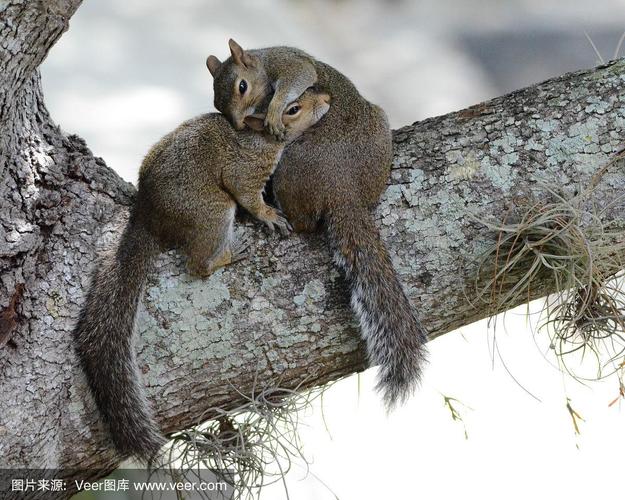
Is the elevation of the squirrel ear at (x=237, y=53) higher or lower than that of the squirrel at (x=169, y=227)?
higher

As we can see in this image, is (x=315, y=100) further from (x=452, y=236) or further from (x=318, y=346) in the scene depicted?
(x=318, y=346)

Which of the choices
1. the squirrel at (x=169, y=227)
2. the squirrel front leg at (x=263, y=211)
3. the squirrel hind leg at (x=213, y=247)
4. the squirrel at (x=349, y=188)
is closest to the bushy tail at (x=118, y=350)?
the squirrel at (x=169, y=227)

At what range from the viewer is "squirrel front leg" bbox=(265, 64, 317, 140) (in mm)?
2514

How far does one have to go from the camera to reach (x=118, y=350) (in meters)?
2.16

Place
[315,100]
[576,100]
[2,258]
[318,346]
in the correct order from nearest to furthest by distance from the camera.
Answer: [2,258]
[318,346]
[576,100]
[315,100]

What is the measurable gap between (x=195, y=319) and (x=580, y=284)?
3.33ft

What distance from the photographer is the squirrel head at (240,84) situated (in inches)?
106

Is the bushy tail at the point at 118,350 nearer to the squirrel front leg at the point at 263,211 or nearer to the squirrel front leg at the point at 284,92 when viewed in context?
the squirrel front leg at the point at 263,211

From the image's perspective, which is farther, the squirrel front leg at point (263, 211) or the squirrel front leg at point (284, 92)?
the squirrel front leg at point (284, 92)

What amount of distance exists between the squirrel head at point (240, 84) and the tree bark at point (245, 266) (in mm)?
480

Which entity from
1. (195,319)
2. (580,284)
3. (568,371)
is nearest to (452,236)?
(580,284)

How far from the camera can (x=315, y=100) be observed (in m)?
2.62

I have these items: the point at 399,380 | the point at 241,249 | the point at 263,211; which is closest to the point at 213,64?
the point at 263,211

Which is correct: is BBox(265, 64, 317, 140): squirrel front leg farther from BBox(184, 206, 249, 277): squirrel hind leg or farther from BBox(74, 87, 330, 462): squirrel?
BBox(184, 206, 249, 277): squirrel hind leg
